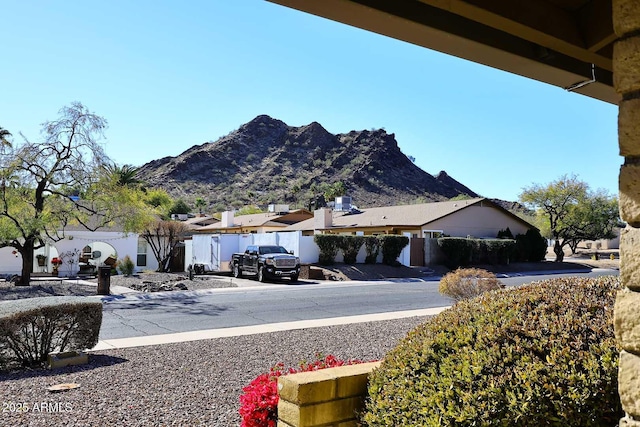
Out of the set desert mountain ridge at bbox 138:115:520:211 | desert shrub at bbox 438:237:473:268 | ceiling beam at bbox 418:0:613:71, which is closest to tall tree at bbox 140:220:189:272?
desert shrub at bbox 438:237:473:268

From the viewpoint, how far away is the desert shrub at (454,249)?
1363 inches

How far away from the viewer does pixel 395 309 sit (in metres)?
14.8

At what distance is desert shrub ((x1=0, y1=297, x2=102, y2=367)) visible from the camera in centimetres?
691

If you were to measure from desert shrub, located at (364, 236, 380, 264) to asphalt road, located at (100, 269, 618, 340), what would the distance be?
378 inches

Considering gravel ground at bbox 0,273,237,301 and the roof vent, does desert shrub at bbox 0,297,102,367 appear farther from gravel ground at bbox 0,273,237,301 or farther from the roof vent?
the roof vent

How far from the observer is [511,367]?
2.71 meters

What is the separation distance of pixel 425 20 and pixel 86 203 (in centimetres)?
2226

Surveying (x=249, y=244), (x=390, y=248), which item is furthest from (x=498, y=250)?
(x=249, y=244)

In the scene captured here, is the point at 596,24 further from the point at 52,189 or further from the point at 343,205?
the point at 343,205

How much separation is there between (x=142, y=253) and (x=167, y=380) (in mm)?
28642

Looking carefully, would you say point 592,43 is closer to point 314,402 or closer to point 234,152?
point 314,402

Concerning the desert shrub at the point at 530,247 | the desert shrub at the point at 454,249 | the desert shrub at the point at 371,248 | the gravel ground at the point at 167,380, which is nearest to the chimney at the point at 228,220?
the desert shrub at the point at 371,248

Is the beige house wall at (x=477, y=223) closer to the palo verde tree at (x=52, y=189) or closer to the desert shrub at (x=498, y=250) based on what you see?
the desert shrub at (x=498, y=250)

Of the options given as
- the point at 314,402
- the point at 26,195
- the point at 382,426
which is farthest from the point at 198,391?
the point at 26,195
